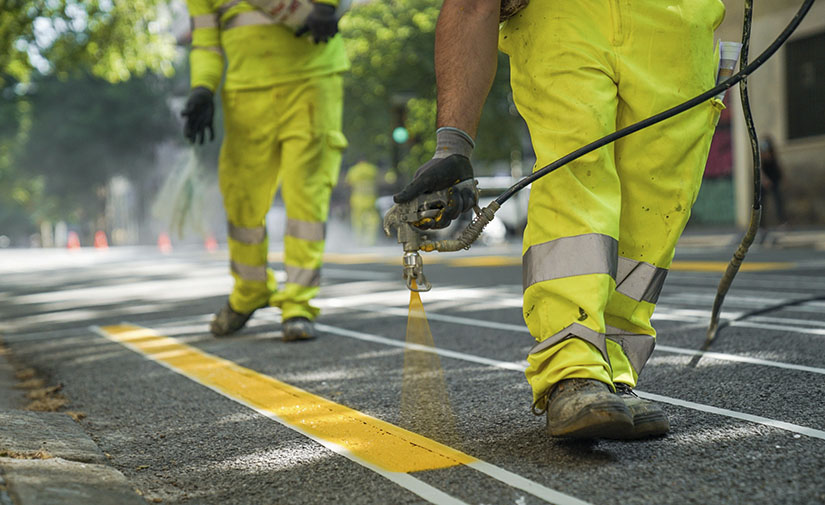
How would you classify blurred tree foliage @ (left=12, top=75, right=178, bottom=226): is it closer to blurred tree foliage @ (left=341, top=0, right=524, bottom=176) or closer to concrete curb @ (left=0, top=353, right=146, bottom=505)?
A: blurred tree foliage @ (left=341, top=0, right=524, bottom=176)

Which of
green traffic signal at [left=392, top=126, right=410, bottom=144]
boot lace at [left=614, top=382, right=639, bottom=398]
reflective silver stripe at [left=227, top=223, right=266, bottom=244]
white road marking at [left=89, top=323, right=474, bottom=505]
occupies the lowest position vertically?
white road marking at [left=89, top=323, right=474, bottom=505]

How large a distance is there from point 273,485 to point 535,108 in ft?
3.96

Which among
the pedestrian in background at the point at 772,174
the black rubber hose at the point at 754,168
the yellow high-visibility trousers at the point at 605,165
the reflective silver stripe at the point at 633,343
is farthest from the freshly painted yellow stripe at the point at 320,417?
the pedestrian in background at the point at 772,174

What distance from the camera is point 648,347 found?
9.12ft

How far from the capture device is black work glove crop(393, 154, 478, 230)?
8.17ft

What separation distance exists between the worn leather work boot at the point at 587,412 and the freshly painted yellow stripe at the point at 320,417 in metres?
0.25

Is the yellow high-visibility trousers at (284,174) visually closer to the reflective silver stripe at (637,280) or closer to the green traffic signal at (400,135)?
the reflective silver stripe at (637,280)

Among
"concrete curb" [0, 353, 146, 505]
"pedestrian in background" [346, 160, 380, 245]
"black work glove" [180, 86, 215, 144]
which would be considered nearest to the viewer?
"concrete curb" [0, 353, 146, 505]

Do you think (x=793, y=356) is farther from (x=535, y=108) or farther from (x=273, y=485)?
(x=273, y=485)

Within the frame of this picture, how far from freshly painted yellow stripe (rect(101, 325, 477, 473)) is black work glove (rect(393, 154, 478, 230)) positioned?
0.60 meters

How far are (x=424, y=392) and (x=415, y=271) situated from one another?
0.88m

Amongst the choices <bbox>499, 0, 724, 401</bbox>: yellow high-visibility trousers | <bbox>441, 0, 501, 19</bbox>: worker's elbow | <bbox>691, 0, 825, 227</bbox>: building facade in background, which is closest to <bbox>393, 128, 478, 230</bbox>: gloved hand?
<bbox>499, 0, 724, 401</bbox>: yellow high-visibility trousers

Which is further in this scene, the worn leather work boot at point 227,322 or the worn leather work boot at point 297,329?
the worn leather work boot at point 227,322

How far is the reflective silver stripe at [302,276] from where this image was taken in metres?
5.28
